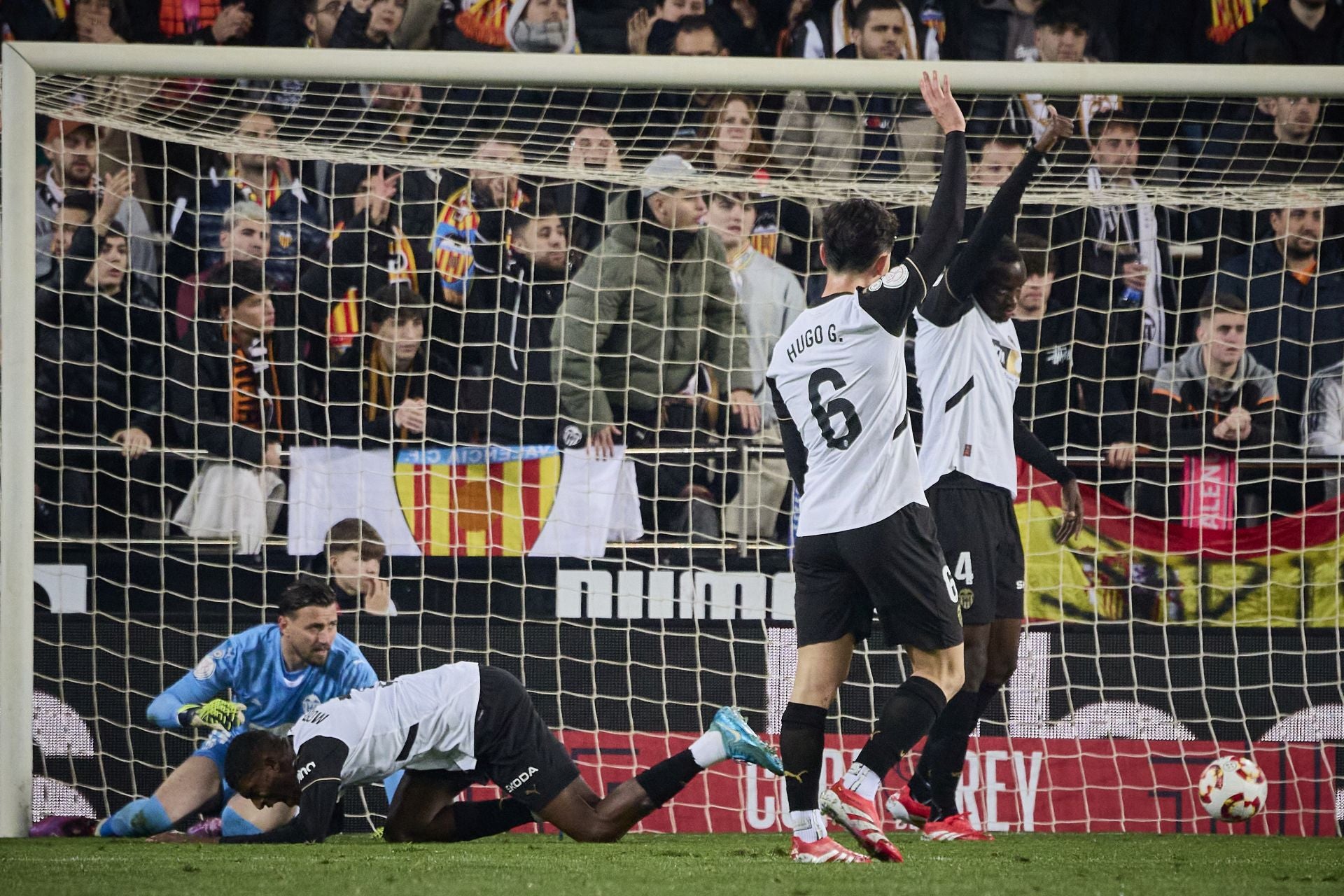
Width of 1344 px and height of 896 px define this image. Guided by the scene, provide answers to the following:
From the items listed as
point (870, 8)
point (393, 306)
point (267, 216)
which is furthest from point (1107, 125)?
point (267, 216)

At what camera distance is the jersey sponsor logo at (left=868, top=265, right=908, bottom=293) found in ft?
12.0

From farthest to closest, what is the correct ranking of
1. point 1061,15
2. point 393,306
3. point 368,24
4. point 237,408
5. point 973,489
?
point 1061,15, point 368,24, point 393,306, point 237,408, point 973,489

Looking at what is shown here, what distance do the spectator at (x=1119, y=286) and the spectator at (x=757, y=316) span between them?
129 centimetres

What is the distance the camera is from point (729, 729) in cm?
443

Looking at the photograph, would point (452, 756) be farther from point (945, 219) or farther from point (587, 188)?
point (587, 188)

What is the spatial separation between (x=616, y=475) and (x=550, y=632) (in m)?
0.85

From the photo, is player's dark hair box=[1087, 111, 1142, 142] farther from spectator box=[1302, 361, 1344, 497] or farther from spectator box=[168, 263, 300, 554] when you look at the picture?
spectator box=[168, 263, 300, 554]

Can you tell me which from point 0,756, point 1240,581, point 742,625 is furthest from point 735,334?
point 0,756

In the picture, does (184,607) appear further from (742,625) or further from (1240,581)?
(1240,581)

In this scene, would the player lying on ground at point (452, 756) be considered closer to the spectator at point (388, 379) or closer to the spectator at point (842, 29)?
the spectator at point (388, 379)

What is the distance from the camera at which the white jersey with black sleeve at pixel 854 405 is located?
12.2 feet

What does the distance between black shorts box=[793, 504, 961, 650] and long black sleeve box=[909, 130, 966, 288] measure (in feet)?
2.05

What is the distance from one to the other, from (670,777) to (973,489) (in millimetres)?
1311

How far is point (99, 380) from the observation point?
663 cm
